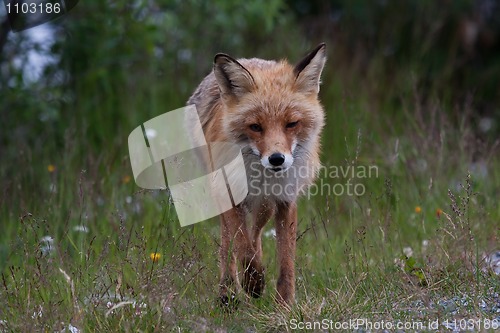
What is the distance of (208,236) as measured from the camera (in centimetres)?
468

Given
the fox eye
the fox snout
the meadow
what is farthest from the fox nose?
the meadow

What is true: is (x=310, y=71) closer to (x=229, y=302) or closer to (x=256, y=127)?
(x=256, y=127)

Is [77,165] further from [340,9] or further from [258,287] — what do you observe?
[340,9]

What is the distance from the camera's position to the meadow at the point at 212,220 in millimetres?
4129

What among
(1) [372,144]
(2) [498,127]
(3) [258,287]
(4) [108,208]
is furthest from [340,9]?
(3) [258,287]

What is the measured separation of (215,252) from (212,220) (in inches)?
51.0

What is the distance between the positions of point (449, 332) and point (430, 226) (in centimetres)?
240

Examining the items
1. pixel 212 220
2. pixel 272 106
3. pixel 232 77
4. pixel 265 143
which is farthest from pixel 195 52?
pixel 265 143

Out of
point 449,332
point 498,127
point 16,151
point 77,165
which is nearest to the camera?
point 449,332

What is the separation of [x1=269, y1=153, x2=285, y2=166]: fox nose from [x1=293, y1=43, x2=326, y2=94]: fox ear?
2.36 ft

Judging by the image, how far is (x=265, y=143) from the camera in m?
4.56

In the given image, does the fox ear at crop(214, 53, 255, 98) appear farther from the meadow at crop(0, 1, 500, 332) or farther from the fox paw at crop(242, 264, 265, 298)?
the fox paw at crop(242, 264, 265, 298)

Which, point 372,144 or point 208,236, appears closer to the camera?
point 208,236

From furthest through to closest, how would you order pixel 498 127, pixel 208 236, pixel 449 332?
1. pixel 498 127
2. pixel 208 236
3. pixel 449 332
